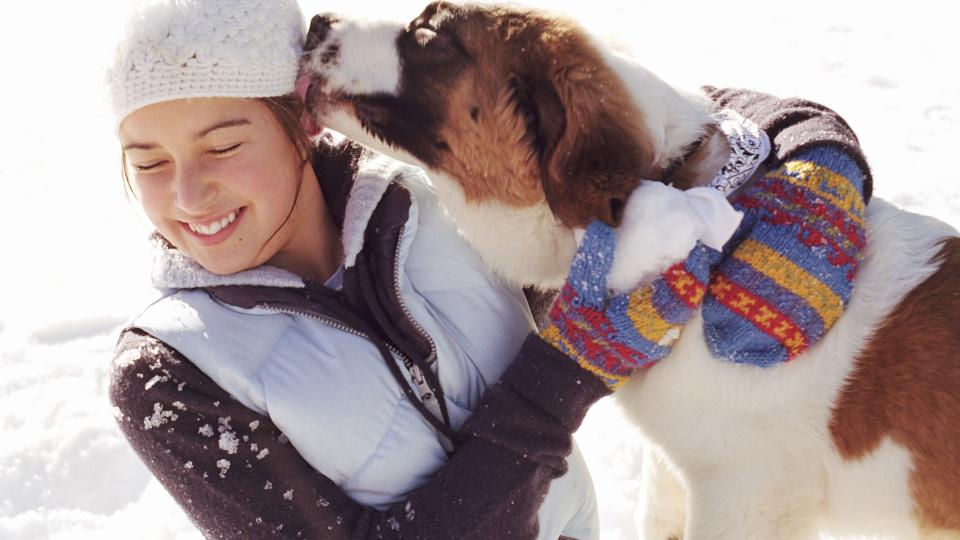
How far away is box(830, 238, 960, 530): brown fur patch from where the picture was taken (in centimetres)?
202

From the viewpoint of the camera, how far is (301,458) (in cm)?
200

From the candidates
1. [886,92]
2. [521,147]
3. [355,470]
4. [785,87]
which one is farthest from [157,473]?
[886,92]

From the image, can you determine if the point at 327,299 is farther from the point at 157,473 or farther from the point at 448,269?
the point at 157,473

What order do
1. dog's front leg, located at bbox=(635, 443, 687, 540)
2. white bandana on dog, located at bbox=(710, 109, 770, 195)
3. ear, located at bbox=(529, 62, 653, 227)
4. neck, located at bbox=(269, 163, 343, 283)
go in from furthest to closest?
dog's front leg, located at bbox=(635, 443, 687, 540), neck, located at bbox=(269, 163, 343, 283), white bandana on dog, located at bbox=(710, 109, 770, 195), ear, located at bbox=(529, 62, 653, 227)

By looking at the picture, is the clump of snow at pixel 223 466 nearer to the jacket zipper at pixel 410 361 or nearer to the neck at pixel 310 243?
the jacket zipper at pixel 410 361

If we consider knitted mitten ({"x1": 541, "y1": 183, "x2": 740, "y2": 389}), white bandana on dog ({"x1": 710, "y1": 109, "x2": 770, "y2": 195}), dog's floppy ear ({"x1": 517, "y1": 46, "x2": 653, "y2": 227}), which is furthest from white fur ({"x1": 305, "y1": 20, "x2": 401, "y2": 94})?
white bandana on dog ({"x1": 710, "y1": 109, "x2": 770, "y2": 195})

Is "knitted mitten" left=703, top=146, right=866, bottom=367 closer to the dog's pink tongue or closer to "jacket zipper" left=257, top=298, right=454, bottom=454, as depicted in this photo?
"jacket zipper" left=257, top=298, right=454, bottom=454

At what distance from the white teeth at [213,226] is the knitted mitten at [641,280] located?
0.77m

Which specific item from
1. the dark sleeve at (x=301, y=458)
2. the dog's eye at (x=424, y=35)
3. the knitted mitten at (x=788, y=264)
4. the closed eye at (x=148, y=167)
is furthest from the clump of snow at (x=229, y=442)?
the knitted mitten at (x=788, y=264)

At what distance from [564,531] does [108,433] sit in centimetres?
187

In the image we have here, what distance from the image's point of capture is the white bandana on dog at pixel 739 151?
2020 mm

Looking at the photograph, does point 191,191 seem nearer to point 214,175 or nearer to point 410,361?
point 214,175

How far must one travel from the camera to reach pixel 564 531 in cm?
246

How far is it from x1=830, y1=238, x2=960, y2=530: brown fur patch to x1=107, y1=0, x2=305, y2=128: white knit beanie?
1550 millimetres
